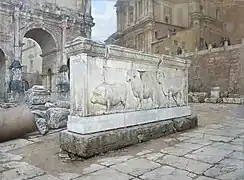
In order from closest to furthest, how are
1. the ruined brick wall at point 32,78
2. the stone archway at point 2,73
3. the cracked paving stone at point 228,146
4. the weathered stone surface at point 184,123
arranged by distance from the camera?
the cracked paving stone at point 228,146
the weathered stone surface at point 184,123
the stone archway at point 2,73
the ruined brick wall at point 32,78

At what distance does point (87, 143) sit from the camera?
2.91 meters

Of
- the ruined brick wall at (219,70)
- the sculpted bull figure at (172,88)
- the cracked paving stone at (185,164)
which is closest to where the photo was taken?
the cracked paving stone at (185,164)

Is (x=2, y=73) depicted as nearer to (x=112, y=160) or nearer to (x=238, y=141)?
(x=112, y=160)

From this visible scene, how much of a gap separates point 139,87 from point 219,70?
16268 millimetres

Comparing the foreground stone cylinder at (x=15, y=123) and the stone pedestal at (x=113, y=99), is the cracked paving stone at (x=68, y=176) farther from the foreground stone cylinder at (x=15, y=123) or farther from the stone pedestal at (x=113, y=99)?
the foreground stone cylinder at (x=15, y=123)

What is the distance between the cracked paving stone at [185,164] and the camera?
2.46 m

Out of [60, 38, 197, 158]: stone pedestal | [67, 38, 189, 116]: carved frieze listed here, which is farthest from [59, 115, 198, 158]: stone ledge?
[67, 38, 189, 116]: carved frieze

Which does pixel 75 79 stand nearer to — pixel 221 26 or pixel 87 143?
pixel 87 143

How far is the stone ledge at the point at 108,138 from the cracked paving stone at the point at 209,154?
34.1 inches

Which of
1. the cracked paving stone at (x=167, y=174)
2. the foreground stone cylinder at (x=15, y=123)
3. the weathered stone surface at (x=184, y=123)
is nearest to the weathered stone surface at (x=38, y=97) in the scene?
the foreground stone cylinder at (x=15, y=123)

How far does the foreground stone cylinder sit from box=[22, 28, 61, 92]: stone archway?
1365cm

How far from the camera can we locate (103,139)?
3.09 metres

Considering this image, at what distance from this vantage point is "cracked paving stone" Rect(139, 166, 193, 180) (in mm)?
2236

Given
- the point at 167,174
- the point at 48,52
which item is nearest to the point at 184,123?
the point at 167,174
